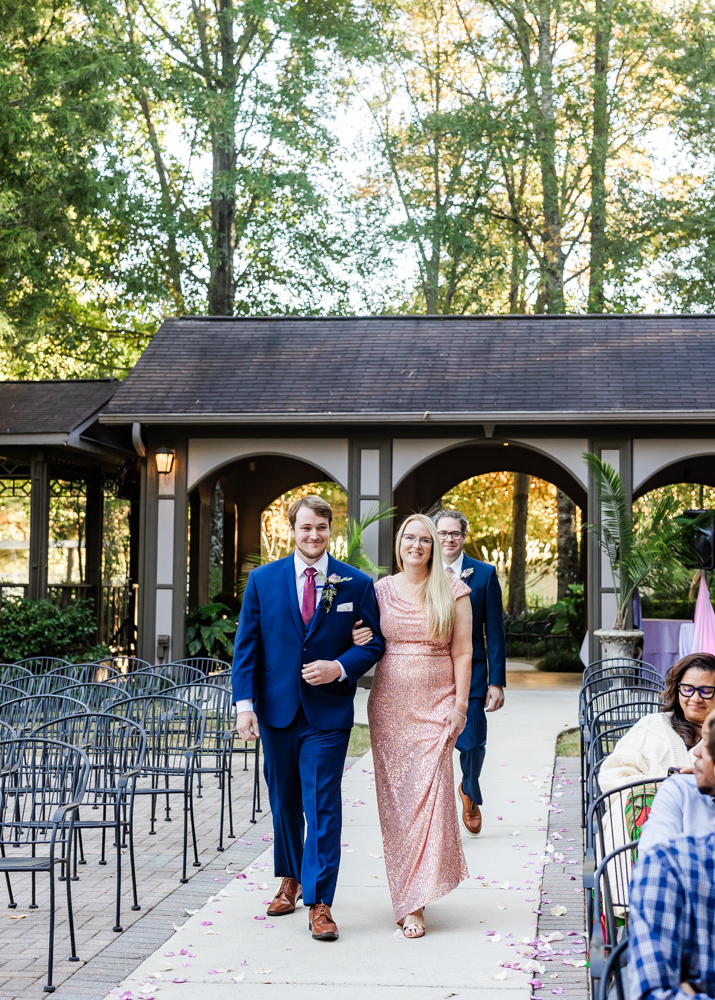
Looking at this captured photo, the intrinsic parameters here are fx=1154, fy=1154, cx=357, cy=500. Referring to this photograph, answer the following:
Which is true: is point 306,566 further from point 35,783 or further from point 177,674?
point 177,674

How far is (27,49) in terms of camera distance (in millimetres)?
18359

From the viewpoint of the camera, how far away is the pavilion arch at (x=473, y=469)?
17.1 meters

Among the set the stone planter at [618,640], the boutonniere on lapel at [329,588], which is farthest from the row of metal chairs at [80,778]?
the stone planter at [618,640]

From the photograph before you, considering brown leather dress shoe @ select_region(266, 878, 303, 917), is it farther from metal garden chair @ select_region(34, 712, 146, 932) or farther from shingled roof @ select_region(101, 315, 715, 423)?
shingled roof @ select_region(101, 315, 715, 423)

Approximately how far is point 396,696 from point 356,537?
8.04 m

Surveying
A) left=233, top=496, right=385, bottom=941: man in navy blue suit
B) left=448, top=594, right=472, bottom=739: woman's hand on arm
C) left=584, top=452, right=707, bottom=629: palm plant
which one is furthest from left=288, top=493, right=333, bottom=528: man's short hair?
left=584, top=452, right=707, bottom=629: palm plant

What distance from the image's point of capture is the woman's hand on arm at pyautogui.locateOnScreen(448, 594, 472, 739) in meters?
4.99

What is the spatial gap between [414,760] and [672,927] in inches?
103

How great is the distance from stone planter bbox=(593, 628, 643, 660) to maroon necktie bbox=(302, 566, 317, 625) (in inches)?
312

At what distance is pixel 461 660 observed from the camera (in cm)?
509

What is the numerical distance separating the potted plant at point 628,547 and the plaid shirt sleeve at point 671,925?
Result: 400 inches

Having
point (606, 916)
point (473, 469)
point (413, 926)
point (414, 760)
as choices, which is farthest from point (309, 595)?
point (473, 469)

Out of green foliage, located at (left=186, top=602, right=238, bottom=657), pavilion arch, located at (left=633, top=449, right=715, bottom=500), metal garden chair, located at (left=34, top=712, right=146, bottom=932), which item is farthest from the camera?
pavilion arch, located at (left=633, top=449, right=715, bottom=500)


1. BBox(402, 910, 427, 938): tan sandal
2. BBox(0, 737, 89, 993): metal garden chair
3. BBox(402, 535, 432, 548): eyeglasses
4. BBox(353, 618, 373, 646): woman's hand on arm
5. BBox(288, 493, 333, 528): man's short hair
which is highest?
Result: BBox(288, 493, 333, 528): man's short hair
